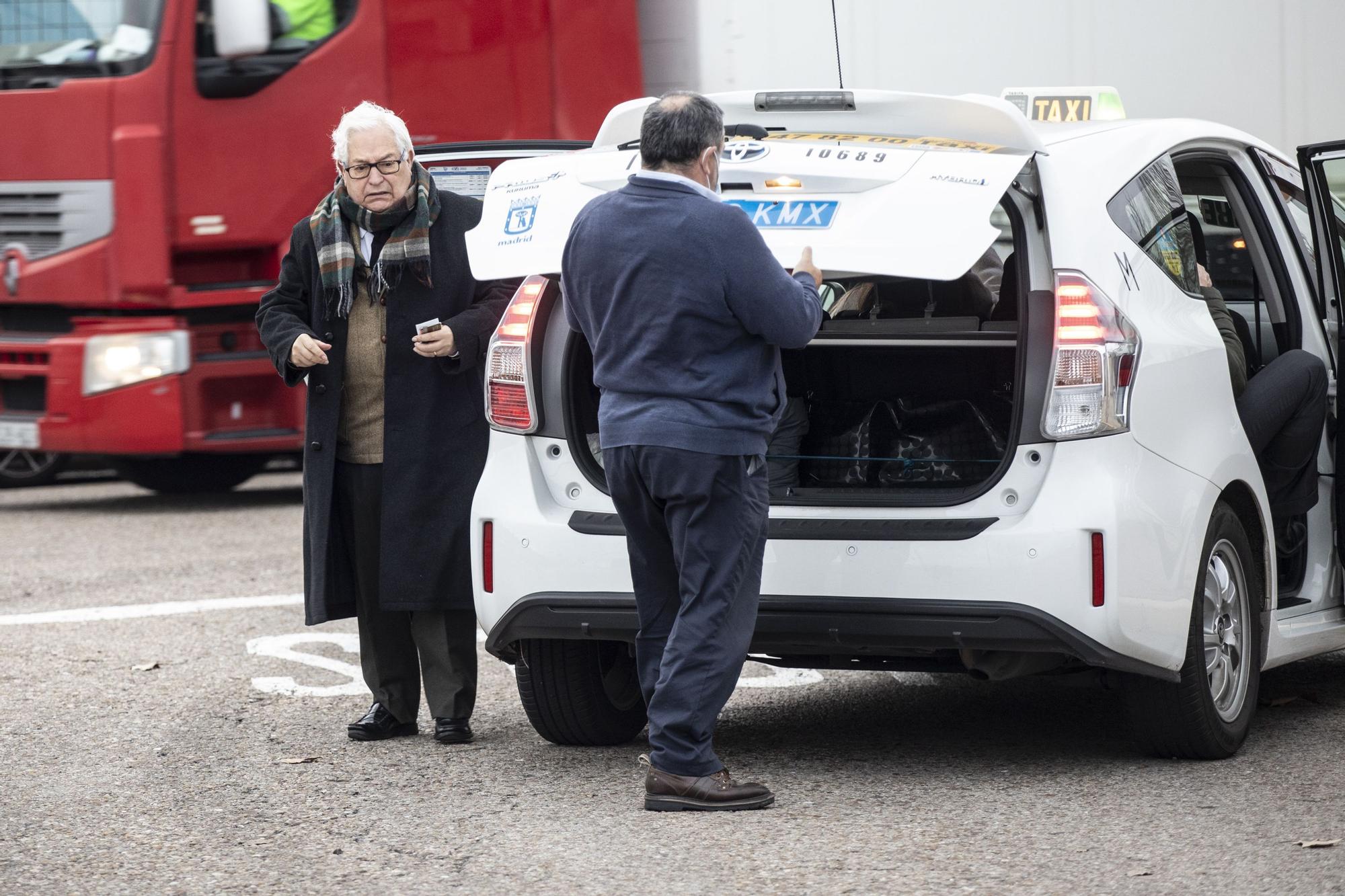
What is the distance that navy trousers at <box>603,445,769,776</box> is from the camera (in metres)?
4.76

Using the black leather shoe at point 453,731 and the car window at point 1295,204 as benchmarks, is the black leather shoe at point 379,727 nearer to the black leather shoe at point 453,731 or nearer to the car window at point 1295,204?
the black leather shoe at point 453,731

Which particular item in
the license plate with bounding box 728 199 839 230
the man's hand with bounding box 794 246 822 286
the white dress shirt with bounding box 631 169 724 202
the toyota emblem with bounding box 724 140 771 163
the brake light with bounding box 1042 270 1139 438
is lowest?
the brake light with bounding box 1042 270 1139 438

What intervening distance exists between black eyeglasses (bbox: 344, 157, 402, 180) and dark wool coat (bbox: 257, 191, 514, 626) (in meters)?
0.21

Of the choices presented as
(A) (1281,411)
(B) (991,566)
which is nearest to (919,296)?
(A) (1281,411)

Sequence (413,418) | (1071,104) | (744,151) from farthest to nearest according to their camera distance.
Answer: (1071,104)
(413,418)
(744,151)

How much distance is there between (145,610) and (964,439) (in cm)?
381

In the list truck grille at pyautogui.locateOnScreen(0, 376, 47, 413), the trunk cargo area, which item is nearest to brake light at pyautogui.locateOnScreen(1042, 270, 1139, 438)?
the trunk cargo area

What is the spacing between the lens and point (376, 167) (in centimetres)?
567

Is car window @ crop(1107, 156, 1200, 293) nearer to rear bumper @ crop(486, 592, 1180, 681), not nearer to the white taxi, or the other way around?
the white taxi

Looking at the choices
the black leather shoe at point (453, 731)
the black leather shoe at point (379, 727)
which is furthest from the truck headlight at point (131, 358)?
the black leather shoe at point (453, 731)

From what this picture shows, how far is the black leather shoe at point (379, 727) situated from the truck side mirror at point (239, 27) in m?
5.32

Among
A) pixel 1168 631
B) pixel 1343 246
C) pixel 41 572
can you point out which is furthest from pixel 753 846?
pixel 41 572

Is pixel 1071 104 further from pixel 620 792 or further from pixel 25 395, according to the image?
pixel 25 395

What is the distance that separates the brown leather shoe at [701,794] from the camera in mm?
4879
